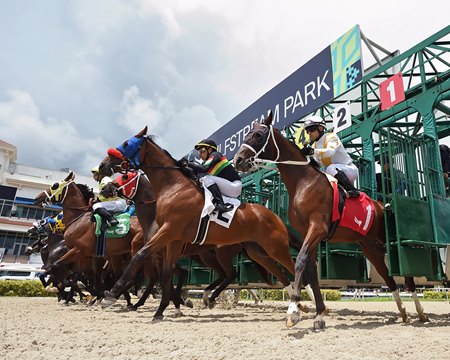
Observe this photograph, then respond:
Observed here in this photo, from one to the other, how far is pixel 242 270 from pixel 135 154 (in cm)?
400

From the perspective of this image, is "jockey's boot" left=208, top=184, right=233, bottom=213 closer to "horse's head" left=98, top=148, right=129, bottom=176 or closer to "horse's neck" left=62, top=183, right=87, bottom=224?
"horse's head" left=98, top=148, right=129, bottom=176

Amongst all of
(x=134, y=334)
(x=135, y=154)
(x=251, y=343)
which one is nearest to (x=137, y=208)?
(x=135, y=154)

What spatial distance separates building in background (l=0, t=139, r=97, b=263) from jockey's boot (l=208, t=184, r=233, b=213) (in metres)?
36.4

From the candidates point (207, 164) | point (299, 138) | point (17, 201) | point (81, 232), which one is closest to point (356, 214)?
point (207, 164)

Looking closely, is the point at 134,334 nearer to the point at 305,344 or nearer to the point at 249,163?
the point at 305,344

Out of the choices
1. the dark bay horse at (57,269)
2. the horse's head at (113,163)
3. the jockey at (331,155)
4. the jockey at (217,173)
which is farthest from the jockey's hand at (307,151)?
the dark bay horse at (57,269)

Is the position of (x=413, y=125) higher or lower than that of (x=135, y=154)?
higher

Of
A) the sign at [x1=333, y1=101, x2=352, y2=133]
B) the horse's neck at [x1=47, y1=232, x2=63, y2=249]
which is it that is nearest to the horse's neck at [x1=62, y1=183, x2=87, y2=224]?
the horse's neck at [x1=47, y1=232, x2=63, y2=249]

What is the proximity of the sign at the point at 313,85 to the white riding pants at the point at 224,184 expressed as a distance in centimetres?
320

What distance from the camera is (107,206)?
27.2 ft

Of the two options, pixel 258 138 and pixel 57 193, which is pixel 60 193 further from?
pixel 258 138

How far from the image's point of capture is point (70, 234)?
8.08 meters

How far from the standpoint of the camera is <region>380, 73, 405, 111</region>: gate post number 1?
7715 millimetres

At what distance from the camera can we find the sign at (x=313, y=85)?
922 cm
